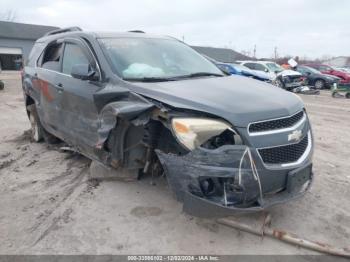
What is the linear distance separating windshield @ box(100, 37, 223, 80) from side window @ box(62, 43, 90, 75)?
15.3 inches

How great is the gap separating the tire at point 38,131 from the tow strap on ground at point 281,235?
3.76 metres

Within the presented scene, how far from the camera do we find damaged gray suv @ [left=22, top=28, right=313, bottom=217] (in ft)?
9.85

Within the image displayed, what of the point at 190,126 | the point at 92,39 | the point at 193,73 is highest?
the point at 92,39

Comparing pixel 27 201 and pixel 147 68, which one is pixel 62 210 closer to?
pixel 27 201

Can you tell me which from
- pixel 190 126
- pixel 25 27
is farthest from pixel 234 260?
pixel 25 27

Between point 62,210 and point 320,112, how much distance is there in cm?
981

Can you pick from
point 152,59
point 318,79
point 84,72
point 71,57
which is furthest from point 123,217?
point 318,79

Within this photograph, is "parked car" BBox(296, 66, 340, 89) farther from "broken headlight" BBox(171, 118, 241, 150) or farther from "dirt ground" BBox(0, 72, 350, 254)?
"broken headlight" BBox(171, 118, 241, 150)

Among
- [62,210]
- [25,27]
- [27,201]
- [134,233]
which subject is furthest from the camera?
[25,27]

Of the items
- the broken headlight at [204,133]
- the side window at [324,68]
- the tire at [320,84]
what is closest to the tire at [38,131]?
the broken headlight at [204,133]

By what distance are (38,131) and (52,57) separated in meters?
1.49

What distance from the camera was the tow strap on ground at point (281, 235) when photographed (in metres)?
3.14

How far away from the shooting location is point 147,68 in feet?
13.8

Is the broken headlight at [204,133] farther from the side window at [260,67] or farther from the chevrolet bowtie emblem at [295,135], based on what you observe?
the side window at [260,67]
